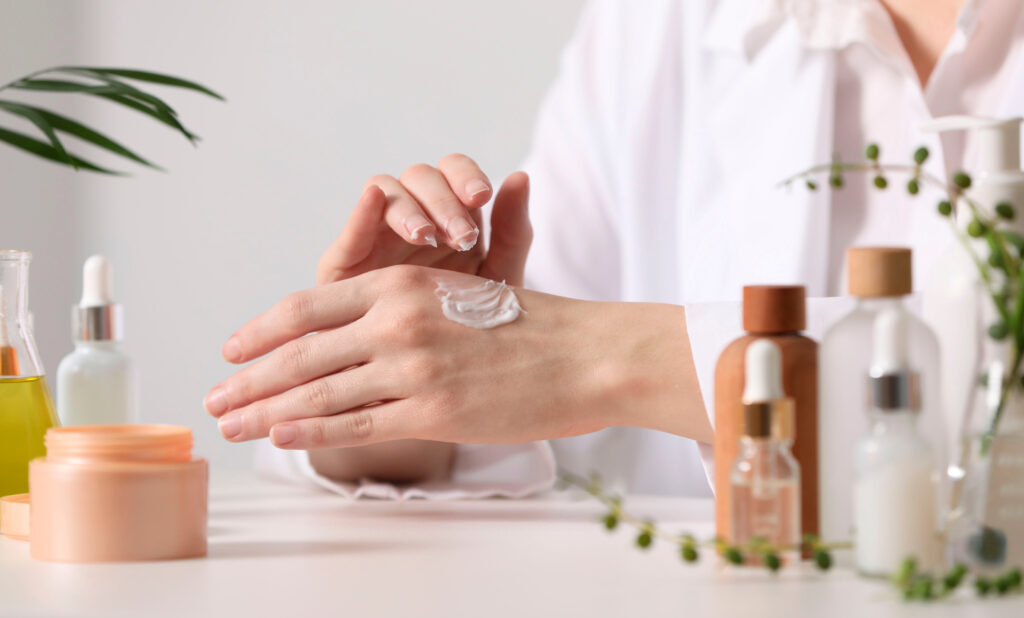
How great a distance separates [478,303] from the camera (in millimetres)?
758

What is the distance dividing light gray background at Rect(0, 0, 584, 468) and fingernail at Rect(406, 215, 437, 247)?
2.62 feet

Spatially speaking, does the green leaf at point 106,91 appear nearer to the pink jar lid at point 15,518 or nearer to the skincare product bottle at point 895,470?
the pink jar lid at point 15,518

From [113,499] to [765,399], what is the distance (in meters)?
0.33

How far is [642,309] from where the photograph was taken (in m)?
0.75

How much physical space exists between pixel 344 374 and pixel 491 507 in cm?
15

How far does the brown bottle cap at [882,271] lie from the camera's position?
17.1 inches

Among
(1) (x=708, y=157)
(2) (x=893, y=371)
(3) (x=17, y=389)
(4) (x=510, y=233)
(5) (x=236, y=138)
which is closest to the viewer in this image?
(2) (x=893, y=371)

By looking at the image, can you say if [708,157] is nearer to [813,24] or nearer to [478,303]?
[813,24]

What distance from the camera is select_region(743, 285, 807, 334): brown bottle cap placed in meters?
0.47

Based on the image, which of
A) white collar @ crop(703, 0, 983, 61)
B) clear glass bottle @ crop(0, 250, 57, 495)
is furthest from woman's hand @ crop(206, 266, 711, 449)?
white collar @ crop(703, 0, 983, 61)

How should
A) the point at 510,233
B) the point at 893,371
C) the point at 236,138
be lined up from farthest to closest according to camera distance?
the point at 236,138
the point at 510,233
the point at 893,371

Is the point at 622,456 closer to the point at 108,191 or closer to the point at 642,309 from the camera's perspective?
the point at 642,309

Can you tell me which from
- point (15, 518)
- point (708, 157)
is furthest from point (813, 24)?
point (15, 518)

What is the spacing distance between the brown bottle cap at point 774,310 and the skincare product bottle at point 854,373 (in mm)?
22
